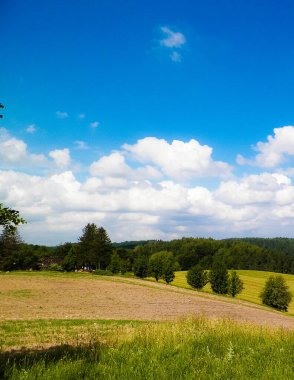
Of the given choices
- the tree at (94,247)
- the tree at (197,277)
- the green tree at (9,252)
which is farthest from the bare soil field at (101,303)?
the tree at (94,247)

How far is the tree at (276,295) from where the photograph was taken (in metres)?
73.9

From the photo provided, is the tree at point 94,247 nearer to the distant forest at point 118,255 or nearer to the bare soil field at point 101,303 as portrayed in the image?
the distant forest at point 118,255

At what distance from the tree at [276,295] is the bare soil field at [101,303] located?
2880 cm

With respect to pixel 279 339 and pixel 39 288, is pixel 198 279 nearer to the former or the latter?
pixel 39 288

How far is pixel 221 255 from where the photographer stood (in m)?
175

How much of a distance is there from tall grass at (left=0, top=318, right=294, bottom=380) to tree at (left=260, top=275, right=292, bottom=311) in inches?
2672

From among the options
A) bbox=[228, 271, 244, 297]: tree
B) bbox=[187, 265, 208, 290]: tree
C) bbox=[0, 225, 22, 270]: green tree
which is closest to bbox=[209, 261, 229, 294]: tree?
bbox=[228, 271, 244, 297]: tree

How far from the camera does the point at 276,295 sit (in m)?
74.1

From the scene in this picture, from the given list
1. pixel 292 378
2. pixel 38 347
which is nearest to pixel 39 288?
pixel 38 347

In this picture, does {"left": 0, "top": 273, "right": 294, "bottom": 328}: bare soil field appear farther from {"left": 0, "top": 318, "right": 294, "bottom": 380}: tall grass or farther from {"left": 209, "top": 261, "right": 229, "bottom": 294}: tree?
{"left": 209, "top": 261, "right": 229, "bottom": 294}: tree

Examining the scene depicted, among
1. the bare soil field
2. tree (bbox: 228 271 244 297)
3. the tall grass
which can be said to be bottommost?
tree (bbox: 228 271 244 297)

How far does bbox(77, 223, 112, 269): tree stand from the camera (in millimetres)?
109244

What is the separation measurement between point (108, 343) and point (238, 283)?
241 ft

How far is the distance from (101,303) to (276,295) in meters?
48.9
